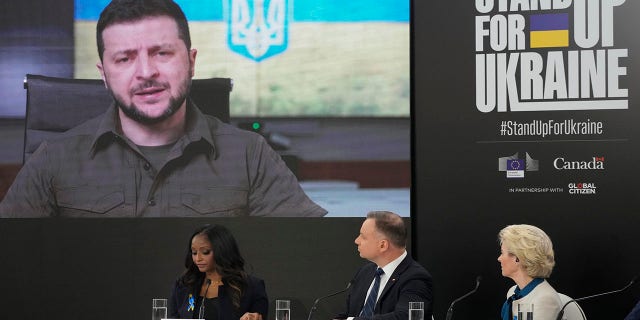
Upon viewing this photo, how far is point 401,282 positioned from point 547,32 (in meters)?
2.06

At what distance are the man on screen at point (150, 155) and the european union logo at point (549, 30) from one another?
180cm

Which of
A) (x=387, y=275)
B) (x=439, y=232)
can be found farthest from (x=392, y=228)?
(x=439, y=232)

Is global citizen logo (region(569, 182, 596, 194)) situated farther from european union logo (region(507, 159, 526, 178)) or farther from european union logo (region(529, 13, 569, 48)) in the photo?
european union logo (region(529, 13, 569, 48))

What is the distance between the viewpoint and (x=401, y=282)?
4.86 meters

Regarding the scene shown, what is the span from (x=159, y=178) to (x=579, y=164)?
2715 millimetres

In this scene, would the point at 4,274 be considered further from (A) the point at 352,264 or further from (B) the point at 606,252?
(B) the point at 606,252

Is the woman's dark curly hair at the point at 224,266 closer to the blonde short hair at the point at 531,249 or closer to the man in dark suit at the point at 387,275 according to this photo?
the man in dark suit at the point at 387,275

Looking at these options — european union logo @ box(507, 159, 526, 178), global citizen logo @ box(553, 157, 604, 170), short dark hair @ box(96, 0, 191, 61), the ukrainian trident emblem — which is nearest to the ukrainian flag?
the ukrainian trident emblem

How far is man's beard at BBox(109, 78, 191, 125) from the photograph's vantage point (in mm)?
6410

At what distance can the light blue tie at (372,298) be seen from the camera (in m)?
4.95

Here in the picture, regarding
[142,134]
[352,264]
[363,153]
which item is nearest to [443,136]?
[363,153]

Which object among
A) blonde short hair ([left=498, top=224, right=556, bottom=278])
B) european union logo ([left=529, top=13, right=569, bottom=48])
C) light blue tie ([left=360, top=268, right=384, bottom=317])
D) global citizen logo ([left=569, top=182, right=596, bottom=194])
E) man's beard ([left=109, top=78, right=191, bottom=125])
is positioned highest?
european union logo ([left=529, top=13, right=569, bottom=48])

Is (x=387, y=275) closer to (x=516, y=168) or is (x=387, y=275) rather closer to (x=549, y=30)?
(x=516, y=168)

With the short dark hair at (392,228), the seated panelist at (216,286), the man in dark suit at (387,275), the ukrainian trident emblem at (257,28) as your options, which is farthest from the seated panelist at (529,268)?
the ukrainian trident emblem at (257,28)
